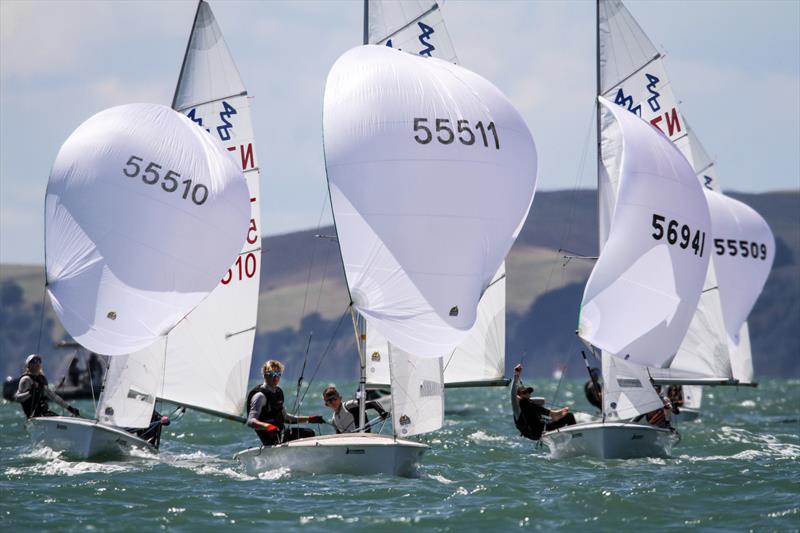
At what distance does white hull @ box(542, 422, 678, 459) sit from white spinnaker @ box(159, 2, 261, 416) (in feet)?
15.4

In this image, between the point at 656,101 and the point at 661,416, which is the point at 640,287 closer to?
the point at 661,416

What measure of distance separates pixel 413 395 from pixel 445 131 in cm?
292

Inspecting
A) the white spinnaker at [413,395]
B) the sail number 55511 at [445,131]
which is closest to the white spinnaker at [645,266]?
the white spinnaker at [413,395]

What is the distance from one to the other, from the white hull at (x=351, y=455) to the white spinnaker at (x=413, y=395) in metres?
0.31

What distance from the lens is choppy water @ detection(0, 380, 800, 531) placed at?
38.1ft

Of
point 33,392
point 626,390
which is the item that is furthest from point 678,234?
point 33,392

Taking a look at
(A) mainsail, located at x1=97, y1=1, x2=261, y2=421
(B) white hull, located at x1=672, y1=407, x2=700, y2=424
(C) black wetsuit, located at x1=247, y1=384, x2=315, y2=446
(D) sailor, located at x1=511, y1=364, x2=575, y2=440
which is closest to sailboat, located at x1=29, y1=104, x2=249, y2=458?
(A) mainsail, located at x1=97, y1=1, x2=261, y2=421

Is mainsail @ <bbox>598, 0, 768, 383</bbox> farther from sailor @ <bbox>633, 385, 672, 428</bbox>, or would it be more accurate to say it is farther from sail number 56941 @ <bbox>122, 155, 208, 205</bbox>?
sail number 56941 @ <bbox>122, 155, 208, 205</bbox>

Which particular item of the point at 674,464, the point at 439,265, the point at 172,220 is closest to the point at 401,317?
the point at 439,265

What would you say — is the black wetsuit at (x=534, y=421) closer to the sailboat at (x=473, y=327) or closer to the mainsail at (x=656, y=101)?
the sailboat at (x=473, y=327)

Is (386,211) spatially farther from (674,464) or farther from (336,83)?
(674,464)

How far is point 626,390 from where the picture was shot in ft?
56.2

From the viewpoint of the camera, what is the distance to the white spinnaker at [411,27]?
1777 centimetres

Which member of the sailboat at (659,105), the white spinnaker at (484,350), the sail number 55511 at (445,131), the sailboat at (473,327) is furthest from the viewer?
the sailboat at (659,105)
